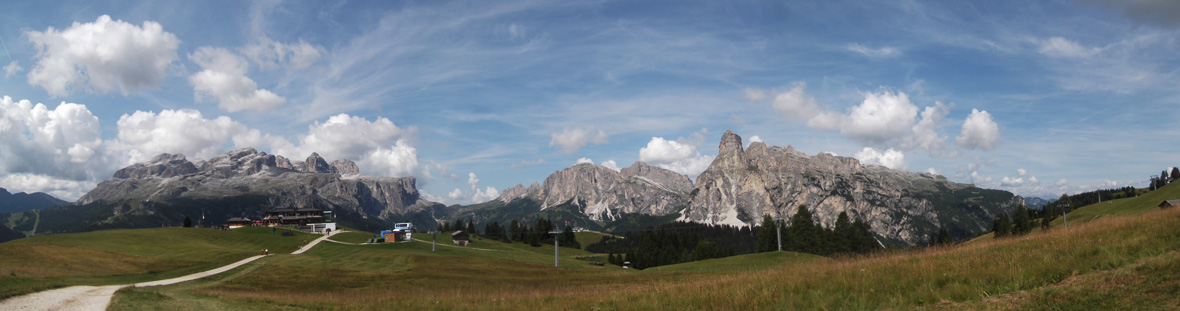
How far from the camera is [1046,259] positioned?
490 inches

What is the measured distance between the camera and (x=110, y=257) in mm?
53781

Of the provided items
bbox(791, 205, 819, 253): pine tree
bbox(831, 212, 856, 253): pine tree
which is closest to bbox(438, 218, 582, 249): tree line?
bbox(791, 205, 819, 253): pine tree

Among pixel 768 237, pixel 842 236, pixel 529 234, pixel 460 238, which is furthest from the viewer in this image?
pixel 529 234

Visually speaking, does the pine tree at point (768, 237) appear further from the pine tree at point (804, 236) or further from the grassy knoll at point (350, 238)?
the grassy knoll at point (350, 238)

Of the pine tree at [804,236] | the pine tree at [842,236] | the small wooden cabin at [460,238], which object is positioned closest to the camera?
the pine tree at [804,236]

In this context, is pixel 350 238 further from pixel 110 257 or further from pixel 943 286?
pixel 943 286

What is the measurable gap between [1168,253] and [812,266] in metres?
8.09

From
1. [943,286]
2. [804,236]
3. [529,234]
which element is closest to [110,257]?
[943,286]

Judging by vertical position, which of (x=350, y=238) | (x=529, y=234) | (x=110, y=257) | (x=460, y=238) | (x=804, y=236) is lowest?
(x=529, y=234)

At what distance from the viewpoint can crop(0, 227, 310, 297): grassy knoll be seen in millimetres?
37594

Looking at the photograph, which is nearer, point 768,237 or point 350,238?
point 768,237

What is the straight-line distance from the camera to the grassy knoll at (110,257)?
123ft

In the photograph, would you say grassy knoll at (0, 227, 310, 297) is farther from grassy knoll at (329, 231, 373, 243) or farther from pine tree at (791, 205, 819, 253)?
pine tree at (791, 205, 819, 253)

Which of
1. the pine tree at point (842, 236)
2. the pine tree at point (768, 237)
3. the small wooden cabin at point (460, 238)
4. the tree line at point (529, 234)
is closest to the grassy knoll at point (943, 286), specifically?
the pine tree at point (768, 237)
